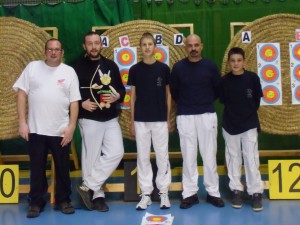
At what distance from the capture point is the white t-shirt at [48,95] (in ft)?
9.15

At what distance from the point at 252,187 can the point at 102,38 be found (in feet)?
5.22

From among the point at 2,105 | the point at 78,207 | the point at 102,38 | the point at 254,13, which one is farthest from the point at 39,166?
the point at 254,13

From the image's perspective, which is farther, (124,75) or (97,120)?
(124,75)

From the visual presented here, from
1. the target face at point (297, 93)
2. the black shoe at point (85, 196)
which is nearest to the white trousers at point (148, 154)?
the black shoe at point (85, 196)

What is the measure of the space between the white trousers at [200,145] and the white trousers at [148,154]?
13 cm

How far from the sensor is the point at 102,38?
327 centimetres

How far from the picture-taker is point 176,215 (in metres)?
2.79

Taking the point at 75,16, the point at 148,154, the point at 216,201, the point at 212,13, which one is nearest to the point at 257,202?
the point at 216,201

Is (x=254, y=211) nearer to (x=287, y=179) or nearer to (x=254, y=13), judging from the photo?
(x=287, y=179)

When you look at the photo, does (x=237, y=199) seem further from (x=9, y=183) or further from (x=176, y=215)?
(x=9, y=183)

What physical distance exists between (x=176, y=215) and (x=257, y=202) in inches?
22.3

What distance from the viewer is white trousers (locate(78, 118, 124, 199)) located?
2.95 m

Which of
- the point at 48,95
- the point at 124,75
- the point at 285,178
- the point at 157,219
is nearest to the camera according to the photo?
the point at 157,219

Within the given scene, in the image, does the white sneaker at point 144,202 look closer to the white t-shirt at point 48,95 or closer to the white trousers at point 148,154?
the white trousers at point 148,154
